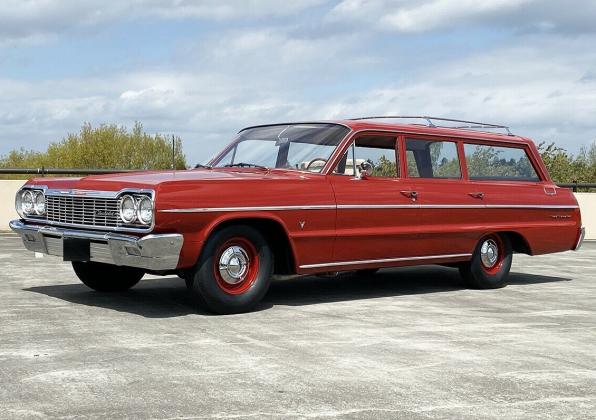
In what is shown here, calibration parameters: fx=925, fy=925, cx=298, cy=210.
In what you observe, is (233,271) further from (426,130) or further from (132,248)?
(426,130)

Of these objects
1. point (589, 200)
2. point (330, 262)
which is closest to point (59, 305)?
point (330, 262)

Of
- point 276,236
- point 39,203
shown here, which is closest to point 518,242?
point 276,236

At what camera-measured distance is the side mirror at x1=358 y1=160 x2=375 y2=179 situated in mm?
8703

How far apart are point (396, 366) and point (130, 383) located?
1643 mm

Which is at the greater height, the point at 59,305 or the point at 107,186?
the point at 107,186

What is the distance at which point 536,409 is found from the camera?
4711mm

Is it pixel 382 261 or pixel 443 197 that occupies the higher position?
pixel 443 197

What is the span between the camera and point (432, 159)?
961 cm

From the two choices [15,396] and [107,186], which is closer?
[15,396]

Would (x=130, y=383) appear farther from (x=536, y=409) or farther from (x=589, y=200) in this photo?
(x=589, y=200)

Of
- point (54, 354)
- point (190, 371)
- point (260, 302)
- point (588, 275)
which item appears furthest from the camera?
point (588, 275)

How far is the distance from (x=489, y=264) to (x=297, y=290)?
223cm

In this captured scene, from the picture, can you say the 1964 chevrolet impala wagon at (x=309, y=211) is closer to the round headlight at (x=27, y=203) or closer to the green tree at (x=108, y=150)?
the round headlight at (x=27, y=203)

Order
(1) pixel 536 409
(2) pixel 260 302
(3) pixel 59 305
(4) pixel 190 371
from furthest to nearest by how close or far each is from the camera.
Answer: (2) pixel 260 302 < (3) pixel 59 305 < (4) pixel 190 371 < (1) pixel 536 409
